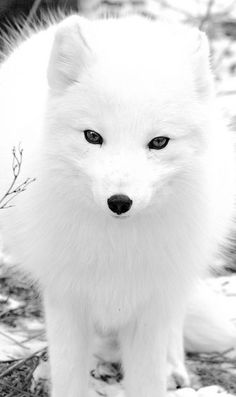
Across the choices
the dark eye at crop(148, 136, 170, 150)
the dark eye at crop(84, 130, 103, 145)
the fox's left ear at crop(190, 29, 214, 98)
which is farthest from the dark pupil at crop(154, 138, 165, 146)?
the fox's left ear at crop(190, 29, 214, 98)

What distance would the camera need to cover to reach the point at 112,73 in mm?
2793

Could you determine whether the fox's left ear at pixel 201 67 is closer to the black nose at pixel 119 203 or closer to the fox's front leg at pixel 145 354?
the black nose at pixel 119 203

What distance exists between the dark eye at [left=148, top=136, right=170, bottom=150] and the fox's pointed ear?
0.35 metres

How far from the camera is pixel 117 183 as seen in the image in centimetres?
262

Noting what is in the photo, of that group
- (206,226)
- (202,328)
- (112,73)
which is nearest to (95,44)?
(112,73)

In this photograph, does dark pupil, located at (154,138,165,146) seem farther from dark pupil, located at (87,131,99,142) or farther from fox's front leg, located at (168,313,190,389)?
fox's front leg, located at (168,313,190,389)

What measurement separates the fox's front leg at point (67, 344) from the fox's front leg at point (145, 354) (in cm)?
17

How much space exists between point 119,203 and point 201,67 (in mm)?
625

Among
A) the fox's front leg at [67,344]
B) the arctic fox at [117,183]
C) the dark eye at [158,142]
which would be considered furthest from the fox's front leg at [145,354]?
the dark eye at [158,142]

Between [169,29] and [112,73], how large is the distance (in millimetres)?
620

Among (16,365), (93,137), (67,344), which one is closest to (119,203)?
(93,137)

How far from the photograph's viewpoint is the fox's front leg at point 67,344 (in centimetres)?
336

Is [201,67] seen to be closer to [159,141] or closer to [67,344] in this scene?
[159,141]

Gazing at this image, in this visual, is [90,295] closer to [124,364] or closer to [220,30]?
[124,364]
